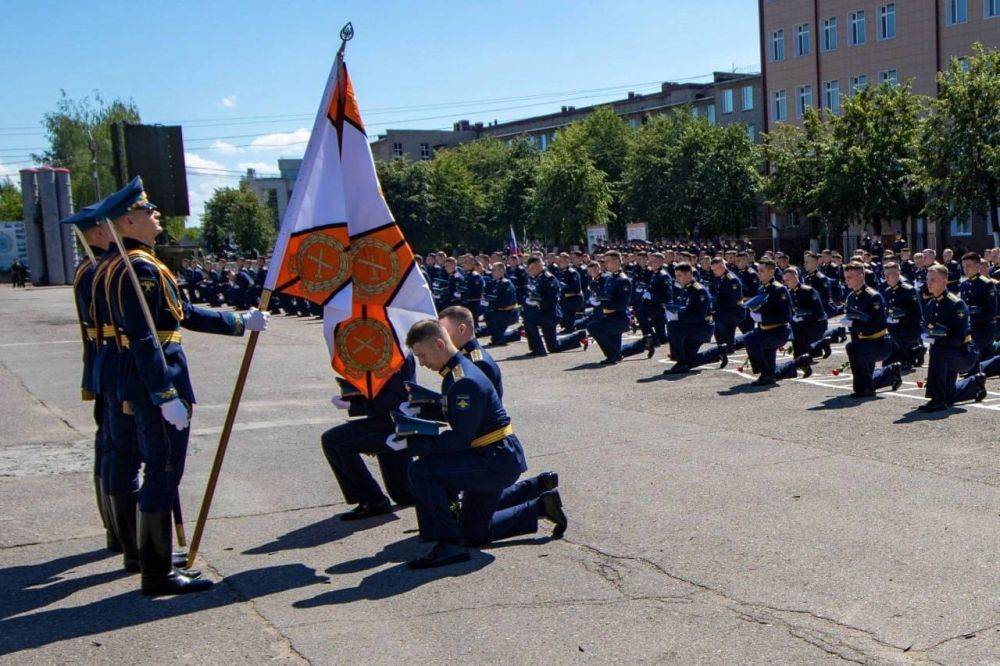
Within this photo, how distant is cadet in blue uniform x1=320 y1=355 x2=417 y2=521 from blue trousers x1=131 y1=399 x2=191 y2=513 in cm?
165

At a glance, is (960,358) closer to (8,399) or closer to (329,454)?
(329,454)

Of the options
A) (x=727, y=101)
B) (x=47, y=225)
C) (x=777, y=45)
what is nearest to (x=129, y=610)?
(x=777, y=45)

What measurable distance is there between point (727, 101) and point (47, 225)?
4582 centimetres

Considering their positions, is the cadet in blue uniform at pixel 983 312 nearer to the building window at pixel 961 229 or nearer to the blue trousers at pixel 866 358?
the blue trousers at pixel 866 358

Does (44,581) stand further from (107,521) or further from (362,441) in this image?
(362,441)

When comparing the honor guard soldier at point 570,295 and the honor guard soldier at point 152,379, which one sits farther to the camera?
the honor guard soldier at point 570,295

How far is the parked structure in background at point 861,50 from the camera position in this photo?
4269 centimetres

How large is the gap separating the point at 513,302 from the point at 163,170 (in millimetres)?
8130

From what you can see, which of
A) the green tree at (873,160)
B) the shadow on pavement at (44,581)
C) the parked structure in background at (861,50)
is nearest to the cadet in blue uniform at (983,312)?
the shadow on pavement at (44,581)

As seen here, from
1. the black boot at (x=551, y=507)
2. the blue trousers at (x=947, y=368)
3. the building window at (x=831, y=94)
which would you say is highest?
the building window at (x=831, y=94)

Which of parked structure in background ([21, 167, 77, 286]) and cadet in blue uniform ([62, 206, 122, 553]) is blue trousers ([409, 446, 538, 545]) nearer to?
cadet in blue uniform ([62, 206, 122, 553])

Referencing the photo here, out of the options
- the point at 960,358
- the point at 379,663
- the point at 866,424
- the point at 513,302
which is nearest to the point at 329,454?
the point at 379,663

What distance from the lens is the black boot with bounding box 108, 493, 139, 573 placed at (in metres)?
6.37

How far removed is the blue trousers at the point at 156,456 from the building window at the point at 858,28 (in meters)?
49.1
